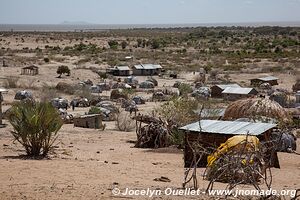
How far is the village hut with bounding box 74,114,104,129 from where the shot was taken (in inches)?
878

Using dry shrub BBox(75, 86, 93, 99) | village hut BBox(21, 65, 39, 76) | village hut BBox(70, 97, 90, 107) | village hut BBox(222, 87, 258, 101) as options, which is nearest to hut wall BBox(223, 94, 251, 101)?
village hut BBox(222, 87, 258, 101)

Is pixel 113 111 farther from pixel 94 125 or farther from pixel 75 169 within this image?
pixel 75 169

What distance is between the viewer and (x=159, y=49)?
265 ft

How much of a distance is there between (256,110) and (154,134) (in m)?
3.92

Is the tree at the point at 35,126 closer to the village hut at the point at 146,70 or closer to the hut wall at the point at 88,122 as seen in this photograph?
the hut wall at the point at 88,122

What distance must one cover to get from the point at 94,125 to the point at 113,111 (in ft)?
12.7

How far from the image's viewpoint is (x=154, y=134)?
716 inches

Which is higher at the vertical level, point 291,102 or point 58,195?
point 58,195

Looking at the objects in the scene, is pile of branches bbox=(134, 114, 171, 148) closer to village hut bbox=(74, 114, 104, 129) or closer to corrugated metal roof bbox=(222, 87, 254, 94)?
village hut bbox=(74, 114, 104, 129)

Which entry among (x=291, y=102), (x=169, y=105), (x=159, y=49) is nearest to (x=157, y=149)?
(x=169, y=105)

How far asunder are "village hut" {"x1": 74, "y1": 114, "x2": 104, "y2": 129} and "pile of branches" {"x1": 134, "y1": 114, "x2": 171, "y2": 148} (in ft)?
15.1

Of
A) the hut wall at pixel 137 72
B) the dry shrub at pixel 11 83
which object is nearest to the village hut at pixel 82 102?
the dry shrub at pixel 11 83

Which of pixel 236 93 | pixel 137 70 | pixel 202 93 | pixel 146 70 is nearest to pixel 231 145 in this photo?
pixel 236 93

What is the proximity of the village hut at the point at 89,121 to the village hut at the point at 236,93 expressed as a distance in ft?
38.8
